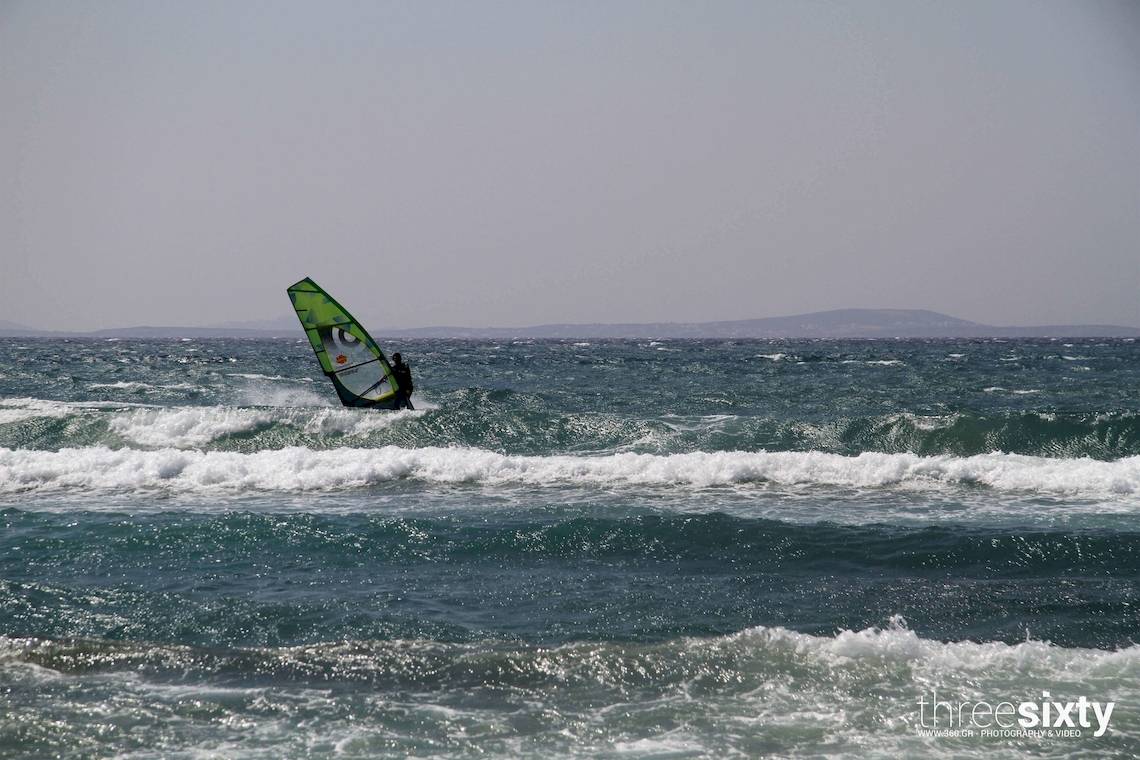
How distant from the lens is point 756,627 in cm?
716

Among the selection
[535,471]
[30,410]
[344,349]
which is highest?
[344,349]

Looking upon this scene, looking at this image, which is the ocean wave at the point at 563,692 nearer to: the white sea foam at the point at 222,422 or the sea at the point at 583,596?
the sea at the point at 583,596

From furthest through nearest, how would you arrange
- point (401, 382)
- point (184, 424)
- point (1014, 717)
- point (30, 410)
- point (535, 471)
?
point (30, 410) < point (401, 382) < point (184, 424) < point (535, 471) < point (1014, 717)

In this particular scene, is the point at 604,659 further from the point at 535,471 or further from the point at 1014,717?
the point at 535,471

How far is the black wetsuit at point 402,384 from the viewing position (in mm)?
19734

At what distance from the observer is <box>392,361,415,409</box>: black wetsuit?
19.7 metres

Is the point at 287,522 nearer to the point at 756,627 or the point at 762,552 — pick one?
the point at 762,552

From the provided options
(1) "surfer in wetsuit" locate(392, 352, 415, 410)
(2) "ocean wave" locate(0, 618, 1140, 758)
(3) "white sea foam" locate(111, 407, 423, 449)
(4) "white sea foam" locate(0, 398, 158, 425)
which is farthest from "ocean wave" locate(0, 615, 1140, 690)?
(4) "white sea foam" locate(0, 398, 158, 425)

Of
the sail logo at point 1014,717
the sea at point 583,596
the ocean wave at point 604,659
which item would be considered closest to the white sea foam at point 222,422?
the sea at point 583,596

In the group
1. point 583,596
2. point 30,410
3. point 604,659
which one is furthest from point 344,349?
point 604,659

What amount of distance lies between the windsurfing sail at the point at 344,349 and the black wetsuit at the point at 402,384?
0.29 ft

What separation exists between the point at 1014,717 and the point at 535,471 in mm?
9809

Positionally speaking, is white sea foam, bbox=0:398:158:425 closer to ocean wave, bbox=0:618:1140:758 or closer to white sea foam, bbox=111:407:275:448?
white sea foam, bbox=111:407:275:448

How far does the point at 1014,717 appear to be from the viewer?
571 cm
